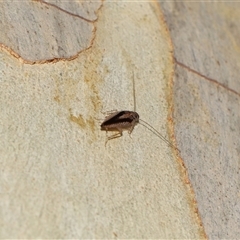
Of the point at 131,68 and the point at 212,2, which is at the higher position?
the point at 212,2

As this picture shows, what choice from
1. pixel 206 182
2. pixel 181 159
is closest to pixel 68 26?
pixel 181 159

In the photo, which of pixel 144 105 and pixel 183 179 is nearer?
pixel 183 179

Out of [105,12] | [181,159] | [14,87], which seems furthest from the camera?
[105,12]

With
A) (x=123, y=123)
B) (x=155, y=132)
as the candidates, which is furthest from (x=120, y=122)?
(x=155, y=132)

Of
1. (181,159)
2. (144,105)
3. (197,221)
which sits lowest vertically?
(197,221)

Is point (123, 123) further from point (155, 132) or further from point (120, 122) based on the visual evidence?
point (155, 132)

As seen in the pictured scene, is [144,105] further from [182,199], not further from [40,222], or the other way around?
[40,222]

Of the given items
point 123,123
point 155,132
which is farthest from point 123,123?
point 155,132

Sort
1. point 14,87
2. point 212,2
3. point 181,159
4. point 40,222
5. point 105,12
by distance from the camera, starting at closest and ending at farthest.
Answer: point 40,222
point 14,87
point 181,159
point 105,12
point 212,2
